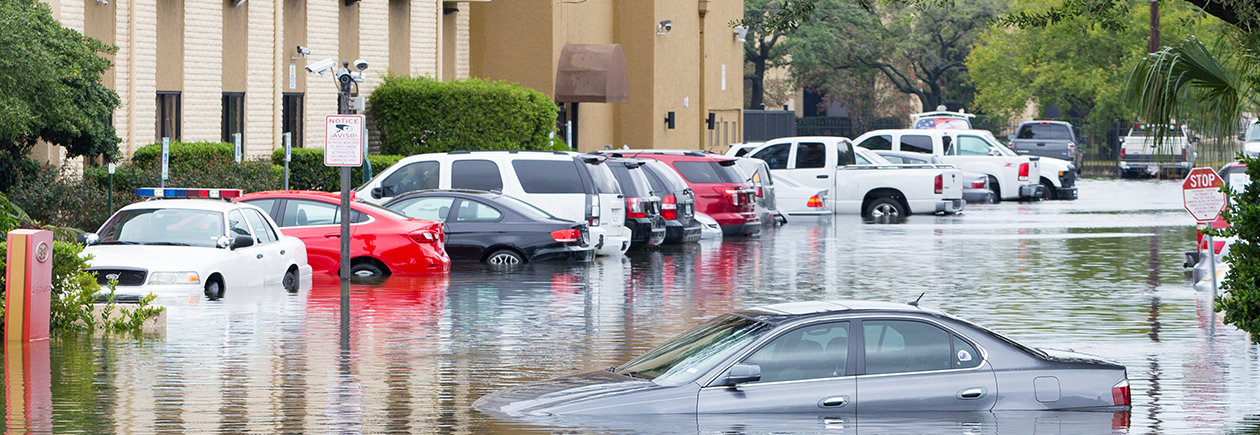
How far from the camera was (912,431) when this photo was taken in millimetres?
9078

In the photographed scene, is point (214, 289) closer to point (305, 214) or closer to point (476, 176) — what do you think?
point (305, 214)

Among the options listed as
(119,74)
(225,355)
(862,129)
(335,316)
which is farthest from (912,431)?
(862,129)

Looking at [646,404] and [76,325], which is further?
[76,325]

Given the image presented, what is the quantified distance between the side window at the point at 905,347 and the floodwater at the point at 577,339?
0.30 m

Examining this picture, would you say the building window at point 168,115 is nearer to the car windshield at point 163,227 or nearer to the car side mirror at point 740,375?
the car windshield at point 163,227

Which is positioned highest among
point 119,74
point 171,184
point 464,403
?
point 119,74

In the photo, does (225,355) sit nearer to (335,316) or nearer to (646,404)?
(335,316)

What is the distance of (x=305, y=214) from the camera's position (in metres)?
20.1

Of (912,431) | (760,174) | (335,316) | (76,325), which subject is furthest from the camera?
(760,174)

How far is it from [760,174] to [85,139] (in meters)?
12.9

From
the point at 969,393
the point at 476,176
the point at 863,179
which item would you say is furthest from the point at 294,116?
the point at 969,393

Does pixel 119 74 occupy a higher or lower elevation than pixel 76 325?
higher

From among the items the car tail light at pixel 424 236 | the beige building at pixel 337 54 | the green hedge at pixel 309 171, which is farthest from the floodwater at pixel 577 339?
the beige building at pixel 337 54

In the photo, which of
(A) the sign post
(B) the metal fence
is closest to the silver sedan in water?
(A) the sign post
